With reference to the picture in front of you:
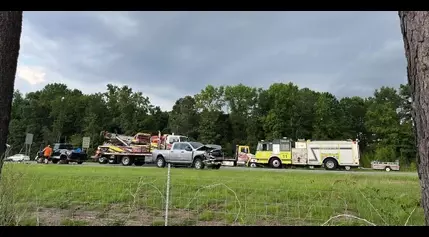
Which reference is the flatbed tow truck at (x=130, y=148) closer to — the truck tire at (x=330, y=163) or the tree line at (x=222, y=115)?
the truck tire at (x=330, y=163)

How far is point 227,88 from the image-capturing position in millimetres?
47500

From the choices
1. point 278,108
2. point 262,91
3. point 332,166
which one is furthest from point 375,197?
point 262,91

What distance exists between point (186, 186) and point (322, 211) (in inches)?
82.2

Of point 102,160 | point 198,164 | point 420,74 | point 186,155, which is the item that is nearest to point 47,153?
point 102,160

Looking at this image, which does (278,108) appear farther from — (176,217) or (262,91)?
(176,217)

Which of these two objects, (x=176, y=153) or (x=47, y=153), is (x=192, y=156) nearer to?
(x=176, y=153)

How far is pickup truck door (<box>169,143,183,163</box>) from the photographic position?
50.7 feet

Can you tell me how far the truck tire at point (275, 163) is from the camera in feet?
62.7

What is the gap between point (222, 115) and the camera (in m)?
42.6

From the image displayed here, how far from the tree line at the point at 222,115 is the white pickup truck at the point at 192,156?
18340mm

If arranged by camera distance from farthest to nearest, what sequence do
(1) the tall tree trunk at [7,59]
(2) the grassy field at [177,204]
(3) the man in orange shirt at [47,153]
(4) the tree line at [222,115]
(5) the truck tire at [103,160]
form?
(4) the tree line at [222,115], (5) the truck tire at [103,160], (3) the man in orange shirt at [47,153], (2) the grassy field at [177,204], (1) the tall tree trunk at [7,59]

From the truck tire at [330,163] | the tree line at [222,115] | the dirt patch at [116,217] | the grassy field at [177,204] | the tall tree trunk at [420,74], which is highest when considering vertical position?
the tree line at [222,115]

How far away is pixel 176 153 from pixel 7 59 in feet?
46.2

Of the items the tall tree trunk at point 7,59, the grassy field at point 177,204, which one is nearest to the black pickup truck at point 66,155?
the grassy field at point 177,204
